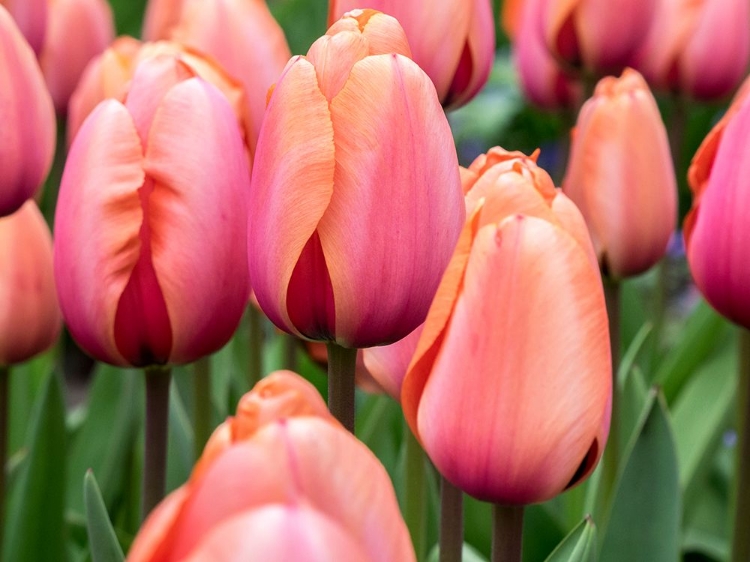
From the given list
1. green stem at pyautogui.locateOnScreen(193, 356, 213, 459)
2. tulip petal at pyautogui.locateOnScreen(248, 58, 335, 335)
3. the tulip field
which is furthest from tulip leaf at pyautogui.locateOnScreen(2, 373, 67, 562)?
tulip petal at pyautogui.locateOnScreen(248, 58, 335, 335)

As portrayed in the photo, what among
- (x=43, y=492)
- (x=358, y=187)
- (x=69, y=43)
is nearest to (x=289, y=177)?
(x=358, y=187)

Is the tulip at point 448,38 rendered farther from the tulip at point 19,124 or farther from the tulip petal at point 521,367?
the tulip petal at point 521,367

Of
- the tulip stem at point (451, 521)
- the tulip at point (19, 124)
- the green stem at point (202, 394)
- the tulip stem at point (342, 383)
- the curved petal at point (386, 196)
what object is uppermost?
the curved petal at point (386, 196)

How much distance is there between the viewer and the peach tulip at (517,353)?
464 millimetres

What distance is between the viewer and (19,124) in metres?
0.74

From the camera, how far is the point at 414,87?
0.54 metres

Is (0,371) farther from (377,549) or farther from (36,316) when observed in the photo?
(377,549)

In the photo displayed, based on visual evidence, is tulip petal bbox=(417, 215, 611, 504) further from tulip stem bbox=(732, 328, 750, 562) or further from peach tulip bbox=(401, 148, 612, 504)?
tulip stem bbox=(732, 328, 750, 562)

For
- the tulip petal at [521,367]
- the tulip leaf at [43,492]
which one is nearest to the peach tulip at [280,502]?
the tulip petal at [521,367]

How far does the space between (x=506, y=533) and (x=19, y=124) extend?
0.40m

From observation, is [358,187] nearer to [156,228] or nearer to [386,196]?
[386,196]

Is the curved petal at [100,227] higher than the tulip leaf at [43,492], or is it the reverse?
the curved petal at [100,227]

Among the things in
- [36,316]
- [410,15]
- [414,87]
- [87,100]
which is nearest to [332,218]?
[414,87]

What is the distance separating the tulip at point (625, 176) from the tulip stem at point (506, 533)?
0.41 metres
